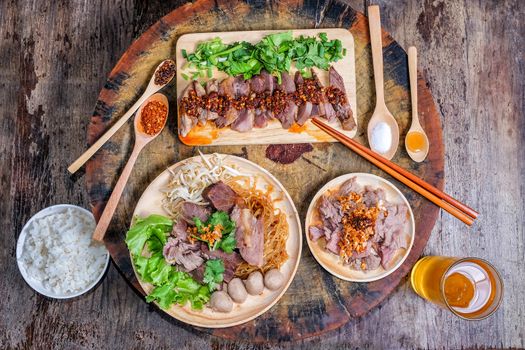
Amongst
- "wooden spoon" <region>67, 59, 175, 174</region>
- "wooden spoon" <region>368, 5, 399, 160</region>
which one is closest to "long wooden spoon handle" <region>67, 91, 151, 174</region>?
"wooden spoon" <region>67, 59, 175, 174</region>

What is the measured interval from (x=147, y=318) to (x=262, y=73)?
2.32 meters

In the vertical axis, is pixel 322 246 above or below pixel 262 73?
below

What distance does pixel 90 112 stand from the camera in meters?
4.50

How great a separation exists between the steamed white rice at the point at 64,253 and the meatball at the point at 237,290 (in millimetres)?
1211

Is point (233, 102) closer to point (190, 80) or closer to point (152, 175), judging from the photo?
point (190, 80)

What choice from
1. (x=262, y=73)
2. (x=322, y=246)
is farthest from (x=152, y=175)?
(x=322, y=246)

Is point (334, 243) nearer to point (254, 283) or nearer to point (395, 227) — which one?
point (395, 227)

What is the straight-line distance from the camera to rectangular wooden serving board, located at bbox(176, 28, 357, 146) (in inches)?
152

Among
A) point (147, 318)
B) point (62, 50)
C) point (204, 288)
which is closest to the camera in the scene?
point (204, 288)

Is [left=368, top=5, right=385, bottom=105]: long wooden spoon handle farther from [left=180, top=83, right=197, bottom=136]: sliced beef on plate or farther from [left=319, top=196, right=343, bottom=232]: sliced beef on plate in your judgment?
[left=180, top=83, right=197, bottom=136]: sliced beef on plate

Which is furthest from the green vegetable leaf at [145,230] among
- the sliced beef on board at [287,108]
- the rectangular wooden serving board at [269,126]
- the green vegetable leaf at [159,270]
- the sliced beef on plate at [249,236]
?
the sliced beef on board at [287,108]

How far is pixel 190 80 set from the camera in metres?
3.92

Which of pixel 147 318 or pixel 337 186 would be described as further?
pixel 147 318

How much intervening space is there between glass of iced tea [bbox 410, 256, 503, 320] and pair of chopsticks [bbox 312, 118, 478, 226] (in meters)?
0.37
